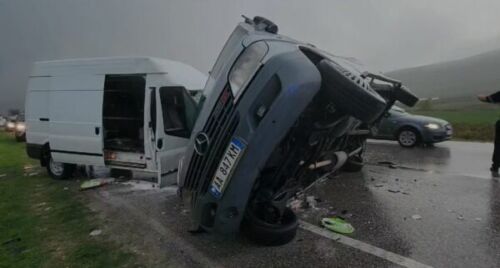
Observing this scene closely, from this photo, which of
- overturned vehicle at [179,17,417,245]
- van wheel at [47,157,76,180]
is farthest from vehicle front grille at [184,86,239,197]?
van wheel at [47,157,76,180]

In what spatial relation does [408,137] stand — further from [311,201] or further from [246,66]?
[246,66]

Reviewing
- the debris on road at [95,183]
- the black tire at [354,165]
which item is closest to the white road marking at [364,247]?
the black tire at [354,165]

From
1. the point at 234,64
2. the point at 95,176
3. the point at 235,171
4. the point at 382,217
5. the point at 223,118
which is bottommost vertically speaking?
the point at 95,176

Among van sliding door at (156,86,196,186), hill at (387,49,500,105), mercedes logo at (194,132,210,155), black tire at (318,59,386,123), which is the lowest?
hill at (387,49,500,105)

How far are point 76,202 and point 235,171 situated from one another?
4.19 meters

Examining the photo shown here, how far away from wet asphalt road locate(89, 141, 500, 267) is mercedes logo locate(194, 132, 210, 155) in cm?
113

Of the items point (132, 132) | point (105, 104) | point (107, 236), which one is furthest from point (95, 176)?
point (107, 236)

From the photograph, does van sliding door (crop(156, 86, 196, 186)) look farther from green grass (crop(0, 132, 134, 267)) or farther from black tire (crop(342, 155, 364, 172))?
black tire (crop(342, 155, 364, 172))

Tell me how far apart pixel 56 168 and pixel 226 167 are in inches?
244

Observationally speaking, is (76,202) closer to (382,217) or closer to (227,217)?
(227,217)

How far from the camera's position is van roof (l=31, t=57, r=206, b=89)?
20.4ft

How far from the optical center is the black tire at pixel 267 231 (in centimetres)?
364

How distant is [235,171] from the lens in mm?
3012

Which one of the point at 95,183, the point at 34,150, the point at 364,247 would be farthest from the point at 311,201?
the point at 34,150
